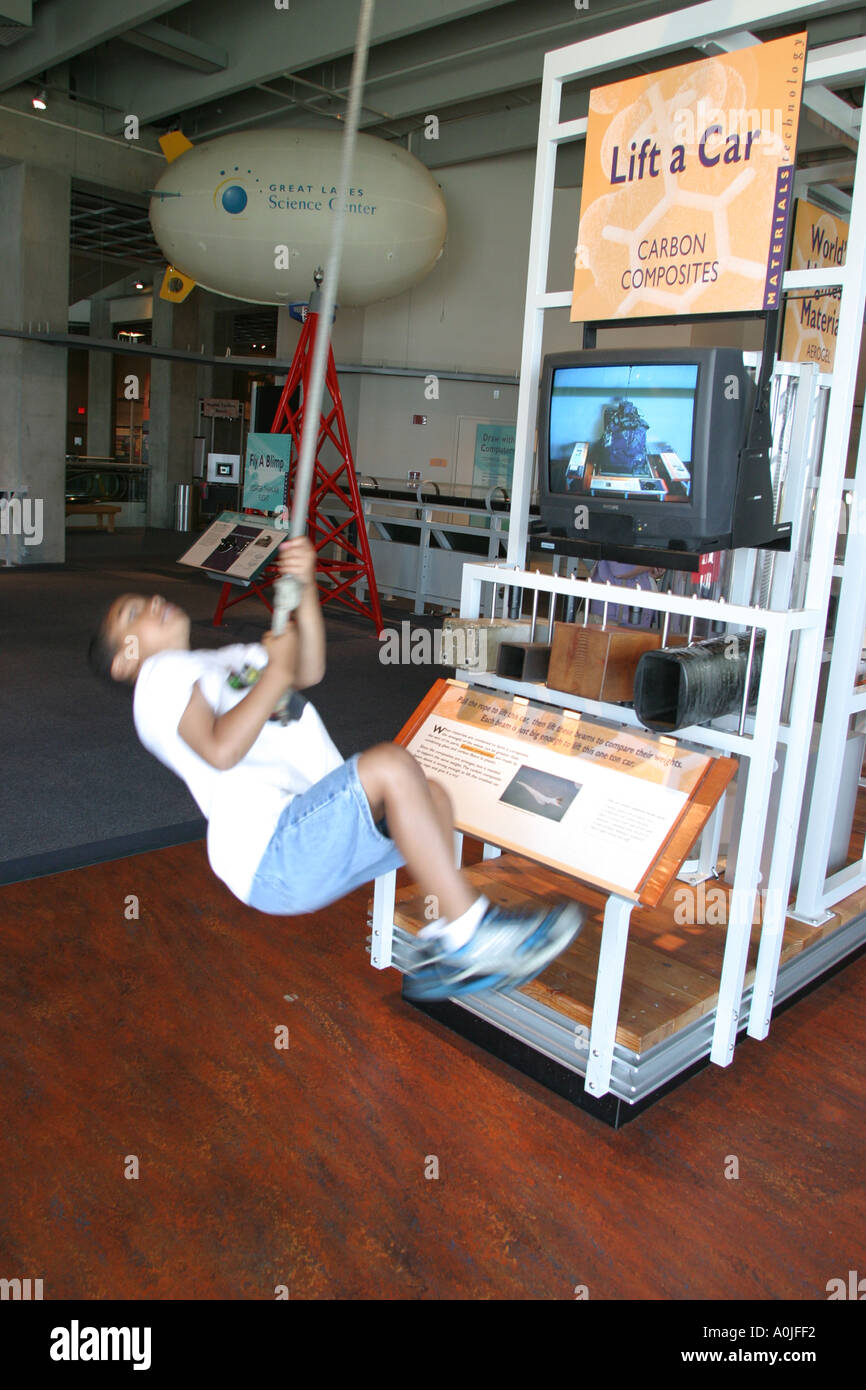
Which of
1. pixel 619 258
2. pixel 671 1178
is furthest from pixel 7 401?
pixel 671 1178

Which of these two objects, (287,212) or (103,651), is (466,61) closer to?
(287,212)

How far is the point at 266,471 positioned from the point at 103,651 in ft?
20.1

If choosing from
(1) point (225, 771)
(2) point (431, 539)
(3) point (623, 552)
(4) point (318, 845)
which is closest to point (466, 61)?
(2) point (431, 539)

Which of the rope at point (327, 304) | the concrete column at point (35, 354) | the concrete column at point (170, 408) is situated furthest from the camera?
the concrete column at point (170, 408)

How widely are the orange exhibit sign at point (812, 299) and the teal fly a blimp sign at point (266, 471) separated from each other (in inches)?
184

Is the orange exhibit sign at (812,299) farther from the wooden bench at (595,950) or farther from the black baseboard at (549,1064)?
the black baseboard at (549,1064)

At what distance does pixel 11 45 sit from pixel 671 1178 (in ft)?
34.5

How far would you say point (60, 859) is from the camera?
3508 mm

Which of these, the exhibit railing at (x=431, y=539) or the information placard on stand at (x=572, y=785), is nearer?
the information placard on stand at (x=572, y=785)

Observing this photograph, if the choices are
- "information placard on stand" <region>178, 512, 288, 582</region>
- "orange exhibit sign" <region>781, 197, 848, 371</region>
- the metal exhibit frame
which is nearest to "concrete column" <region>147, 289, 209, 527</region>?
"information placard on stand" <region>178, 512, 288, 582</region>

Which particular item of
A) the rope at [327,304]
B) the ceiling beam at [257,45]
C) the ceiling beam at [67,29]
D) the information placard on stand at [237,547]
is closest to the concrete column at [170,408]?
the ceiling beam at [257,45]

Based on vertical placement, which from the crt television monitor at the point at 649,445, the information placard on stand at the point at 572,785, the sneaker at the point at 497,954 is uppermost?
the crt television monitor at the point at 649,445

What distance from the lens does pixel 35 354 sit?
10.2m

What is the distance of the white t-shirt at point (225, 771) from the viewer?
194 cm
